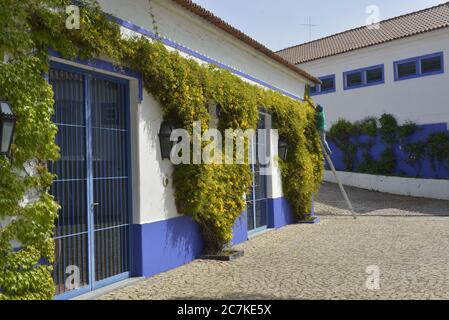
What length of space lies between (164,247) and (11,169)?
3012 mm

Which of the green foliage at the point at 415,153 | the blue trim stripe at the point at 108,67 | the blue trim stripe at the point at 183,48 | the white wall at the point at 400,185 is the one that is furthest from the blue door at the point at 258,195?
the green foliage at the point at 415,153

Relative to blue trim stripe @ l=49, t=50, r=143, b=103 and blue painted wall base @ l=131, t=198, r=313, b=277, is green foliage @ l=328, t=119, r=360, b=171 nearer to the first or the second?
blue painted wall base @ l=131, t=198, r=313, b=277

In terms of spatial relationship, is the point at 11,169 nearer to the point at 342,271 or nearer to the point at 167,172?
the point at 167,172

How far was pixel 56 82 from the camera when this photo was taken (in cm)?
510

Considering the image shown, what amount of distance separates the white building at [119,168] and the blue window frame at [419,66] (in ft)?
44.8

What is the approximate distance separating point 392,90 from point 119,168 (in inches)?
664

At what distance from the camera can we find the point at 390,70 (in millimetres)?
20219

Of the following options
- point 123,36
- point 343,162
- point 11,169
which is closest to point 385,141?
point 343,162

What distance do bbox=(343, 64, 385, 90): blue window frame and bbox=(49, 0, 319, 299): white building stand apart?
1419 cm

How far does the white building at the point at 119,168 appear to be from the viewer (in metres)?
5.22

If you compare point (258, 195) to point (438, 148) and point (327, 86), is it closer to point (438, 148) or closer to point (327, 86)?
point (438, 148)

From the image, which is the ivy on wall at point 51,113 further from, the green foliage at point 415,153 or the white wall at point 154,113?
the green foliage at point 415,153

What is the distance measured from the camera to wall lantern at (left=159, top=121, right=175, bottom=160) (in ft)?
22.1

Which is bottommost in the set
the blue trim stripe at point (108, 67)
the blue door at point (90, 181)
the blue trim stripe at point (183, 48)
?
the blue door at point (90, 181)
